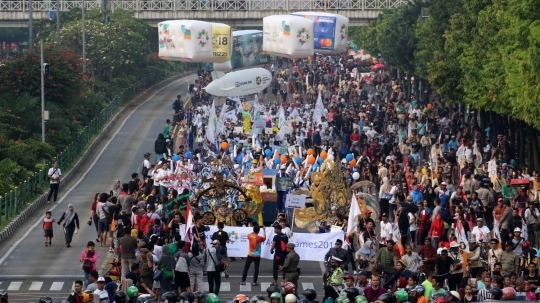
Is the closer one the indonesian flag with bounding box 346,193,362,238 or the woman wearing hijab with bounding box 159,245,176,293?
the woman wearing hijab with bounding box 159,245,176,293

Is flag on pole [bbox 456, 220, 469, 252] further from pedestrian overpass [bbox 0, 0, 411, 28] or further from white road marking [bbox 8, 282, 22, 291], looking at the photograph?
pedestrian overpass [bbox 0, 0, 411, 28]

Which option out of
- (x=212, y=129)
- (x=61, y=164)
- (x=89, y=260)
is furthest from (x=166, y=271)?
(x=61, y=164)

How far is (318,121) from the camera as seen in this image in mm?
56938

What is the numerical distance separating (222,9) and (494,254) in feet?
225

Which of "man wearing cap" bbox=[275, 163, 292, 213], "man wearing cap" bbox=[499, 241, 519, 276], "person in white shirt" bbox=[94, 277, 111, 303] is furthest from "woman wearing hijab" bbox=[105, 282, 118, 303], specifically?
"man wearing cap" bbox=[275, 163, 292, 213]

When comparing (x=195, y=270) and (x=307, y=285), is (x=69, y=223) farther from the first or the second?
(x=195, y=270)

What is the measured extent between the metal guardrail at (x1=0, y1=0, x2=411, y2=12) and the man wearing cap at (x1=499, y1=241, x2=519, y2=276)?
64.6 metres

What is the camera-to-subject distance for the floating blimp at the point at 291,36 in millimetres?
67438

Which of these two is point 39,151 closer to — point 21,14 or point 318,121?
point 318,121

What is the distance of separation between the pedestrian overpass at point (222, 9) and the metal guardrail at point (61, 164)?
902 centimetres

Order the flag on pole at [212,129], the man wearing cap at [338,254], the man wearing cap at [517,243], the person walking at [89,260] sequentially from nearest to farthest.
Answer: the man wearing cap at [338,254]
the person walking at [89,260]
the man wearing cap at [517,243]
the flag on pole at [212,129]

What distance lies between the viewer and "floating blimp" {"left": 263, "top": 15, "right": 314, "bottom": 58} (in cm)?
6744

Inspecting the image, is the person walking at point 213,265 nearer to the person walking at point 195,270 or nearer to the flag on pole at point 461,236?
the person walking at point 195,270

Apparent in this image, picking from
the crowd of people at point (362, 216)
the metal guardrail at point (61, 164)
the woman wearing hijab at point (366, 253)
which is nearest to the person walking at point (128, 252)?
the crowd of people at point (362, 216)
